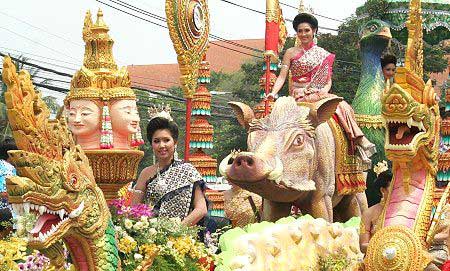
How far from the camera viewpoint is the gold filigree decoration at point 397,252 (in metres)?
5.68

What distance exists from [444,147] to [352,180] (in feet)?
6.06

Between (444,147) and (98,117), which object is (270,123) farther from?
(444,147)

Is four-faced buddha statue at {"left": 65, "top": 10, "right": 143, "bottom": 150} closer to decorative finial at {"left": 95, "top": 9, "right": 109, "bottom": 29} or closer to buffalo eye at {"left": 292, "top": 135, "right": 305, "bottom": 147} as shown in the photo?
decorative finial at {"left": 95, "top": 9, "right": 109, "bottom": 29}

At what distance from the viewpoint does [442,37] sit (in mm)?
10945

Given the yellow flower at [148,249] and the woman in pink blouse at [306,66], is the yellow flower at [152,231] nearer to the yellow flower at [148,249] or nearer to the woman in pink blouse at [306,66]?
the yellow flower at [148,249]

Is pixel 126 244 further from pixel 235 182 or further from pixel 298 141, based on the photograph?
pixel 298 141

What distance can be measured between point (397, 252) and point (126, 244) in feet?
4.89

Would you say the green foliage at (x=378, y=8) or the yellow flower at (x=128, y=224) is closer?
the yellow flower at (x=128, y=224)

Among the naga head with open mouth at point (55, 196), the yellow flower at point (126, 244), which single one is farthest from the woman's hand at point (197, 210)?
the naga head with open mouth at point (55, 196)

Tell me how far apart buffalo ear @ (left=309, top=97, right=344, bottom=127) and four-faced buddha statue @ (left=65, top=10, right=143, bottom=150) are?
1380 millimetres

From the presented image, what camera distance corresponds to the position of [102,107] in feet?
22.2

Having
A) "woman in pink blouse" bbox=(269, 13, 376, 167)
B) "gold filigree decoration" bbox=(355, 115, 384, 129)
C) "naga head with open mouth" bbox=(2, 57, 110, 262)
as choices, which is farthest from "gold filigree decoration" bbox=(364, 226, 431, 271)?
"gold filigree decoration" bbox=(355, 115, 384, 129)

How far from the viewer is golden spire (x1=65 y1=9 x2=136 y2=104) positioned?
22.3ft

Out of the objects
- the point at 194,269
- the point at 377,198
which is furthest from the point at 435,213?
the point at 377,198
